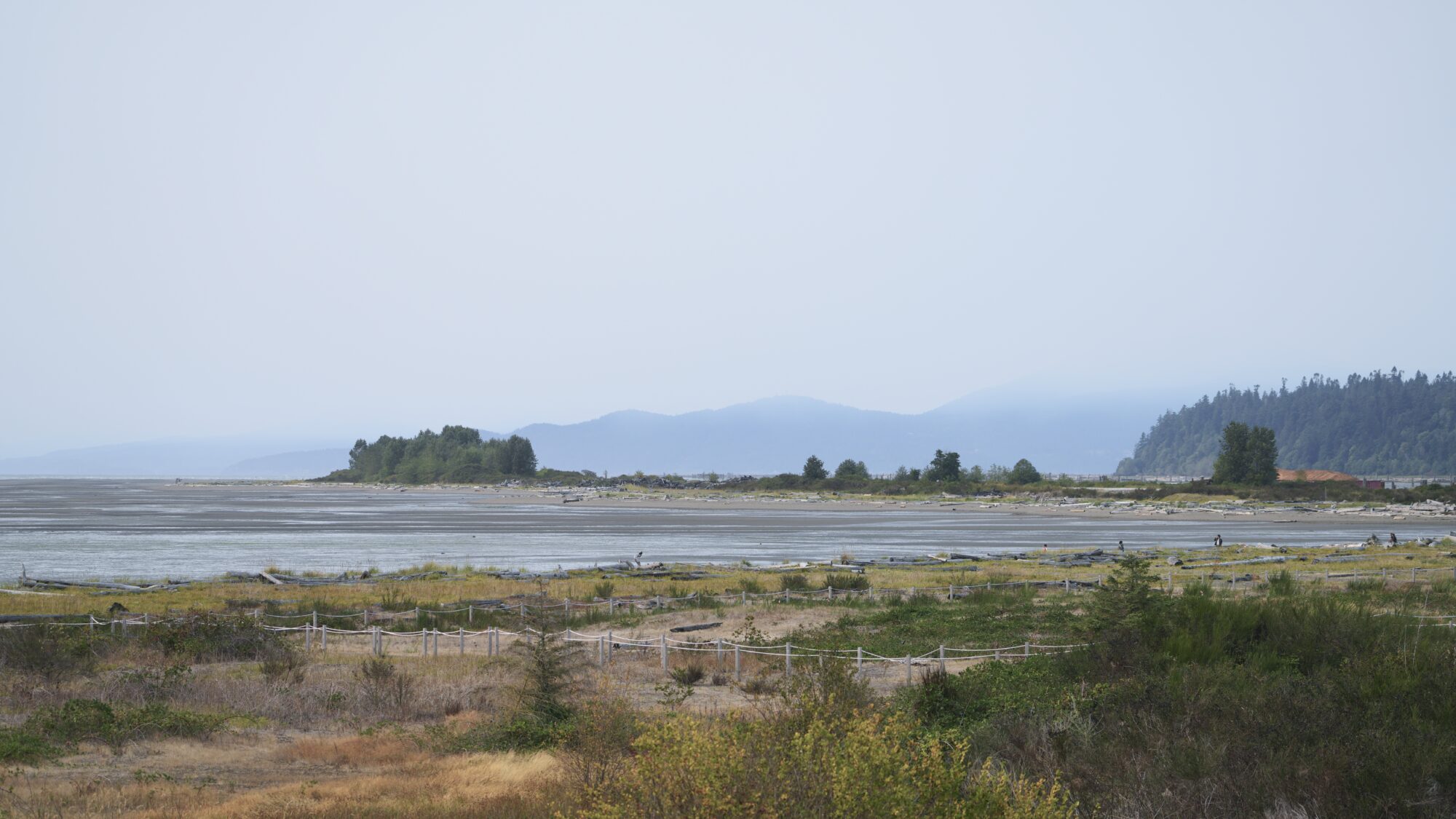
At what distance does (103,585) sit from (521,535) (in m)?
37.4

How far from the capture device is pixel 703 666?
851 inches

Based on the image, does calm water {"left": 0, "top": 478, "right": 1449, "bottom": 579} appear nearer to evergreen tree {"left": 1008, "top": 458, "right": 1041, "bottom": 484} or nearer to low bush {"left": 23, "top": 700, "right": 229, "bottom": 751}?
low bush {"left": 23, "top": 700, "right": 229, "bottom": 751}

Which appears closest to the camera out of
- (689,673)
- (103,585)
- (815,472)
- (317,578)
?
(689,673)

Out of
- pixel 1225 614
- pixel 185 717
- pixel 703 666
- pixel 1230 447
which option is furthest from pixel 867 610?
pixel 1230 447

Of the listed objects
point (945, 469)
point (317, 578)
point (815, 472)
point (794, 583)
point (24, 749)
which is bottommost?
point (317, 578)

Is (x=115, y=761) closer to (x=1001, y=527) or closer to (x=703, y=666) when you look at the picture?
(x=703, y=666)

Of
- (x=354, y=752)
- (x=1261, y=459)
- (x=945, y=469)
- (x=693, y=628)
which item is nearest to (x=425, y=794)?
(x=354, y=752)

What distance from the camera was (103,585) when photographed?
39031mm

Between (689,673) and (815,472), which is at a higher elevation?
(815,472)

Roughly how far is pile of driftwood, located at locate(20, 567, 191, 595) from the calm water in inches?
139

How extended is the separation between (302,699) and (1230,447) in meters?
135

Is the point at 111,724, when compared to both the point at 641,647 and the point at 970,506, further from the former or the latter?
the point at 970,506

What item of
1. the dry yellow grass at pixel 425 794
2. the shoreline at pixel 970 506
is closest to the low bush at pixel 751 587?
the dry yellow grass at pixel 425 794

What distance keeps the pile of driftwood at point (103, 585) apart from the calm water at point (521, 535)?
3.52 m
